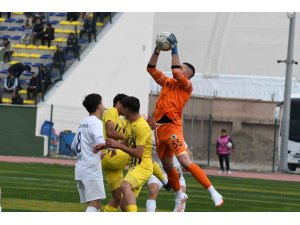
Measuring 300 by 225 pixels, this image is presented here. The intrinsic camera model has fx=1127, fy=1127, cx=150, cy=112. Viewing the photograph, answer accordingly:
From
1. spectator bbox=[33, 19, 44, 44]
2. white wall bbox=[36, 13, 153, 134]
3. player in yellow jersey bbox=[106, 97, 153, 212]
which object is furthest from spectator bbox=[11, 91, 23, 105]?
player in yellow jersey bbox=[106, 97, 153, 212]

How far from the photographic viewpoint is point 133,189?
14758 mm

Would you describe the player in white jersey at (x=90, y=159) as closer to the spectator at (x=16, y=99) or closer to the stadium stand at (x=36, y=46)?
the spectator at (x=16, y=99)

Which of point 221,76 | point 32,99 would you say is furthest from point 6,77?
point 221,76

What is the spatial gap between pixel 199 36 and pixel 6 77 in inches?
1063

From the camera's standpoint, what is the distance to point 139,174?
A: 14781mm

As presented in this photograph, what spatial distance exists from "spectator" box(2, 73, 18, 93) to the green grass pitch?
15518 millimetres

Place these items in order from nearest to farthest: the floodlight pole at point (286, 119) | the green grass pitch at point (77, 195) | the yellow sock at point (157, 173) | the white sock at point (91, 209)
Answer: the white sock at point (91, 209) → the yellow sock at point (157, 173) → the green grass pitch at point (77, 195) → the floodlight pole at point (286, 119)

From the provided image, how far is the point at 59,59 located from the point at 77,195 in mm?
27115

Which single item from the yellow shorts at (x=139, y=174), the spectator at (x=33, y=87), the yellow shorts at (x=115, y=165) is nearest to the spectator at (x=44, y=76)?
the spectator at (x=33, y=87)

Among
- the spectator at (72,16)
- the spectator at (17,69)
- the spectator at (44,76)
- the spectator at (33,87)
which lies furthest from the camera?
the spectator at (72,16)

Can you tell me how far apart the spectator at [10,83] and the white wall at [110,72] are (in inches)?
56.8

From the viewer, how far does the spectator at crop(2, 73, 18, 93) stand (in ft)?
152

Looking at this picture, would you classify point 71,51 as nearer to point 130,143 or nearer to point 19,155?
point 19,155

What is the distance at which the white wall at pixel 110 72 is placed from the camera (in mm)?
47281
